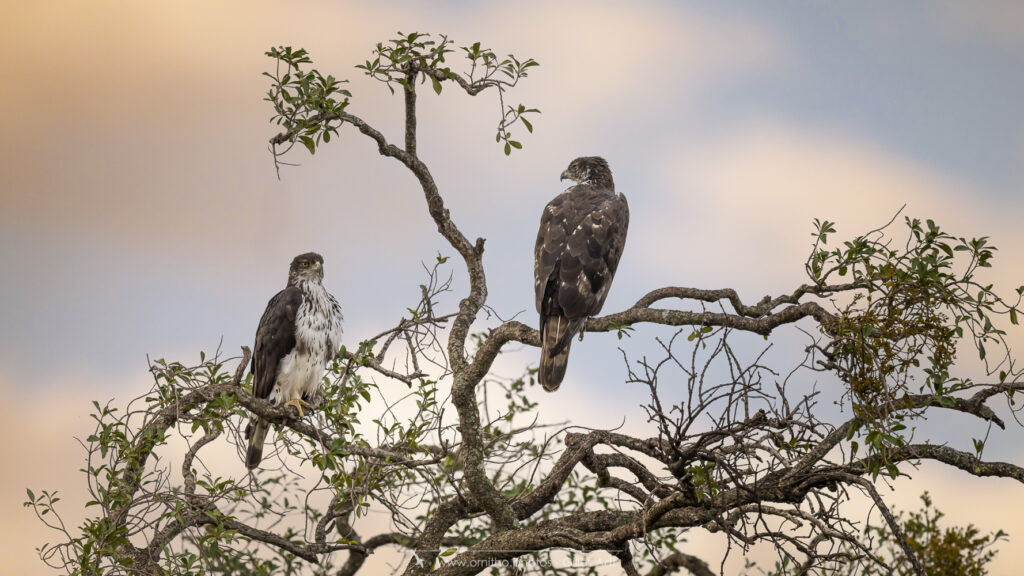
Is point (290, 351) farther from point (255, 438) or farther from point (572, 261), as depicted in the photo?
point (572, 261)

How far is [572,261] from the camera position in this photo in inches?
271

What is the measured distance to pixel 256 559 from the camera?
291 inches

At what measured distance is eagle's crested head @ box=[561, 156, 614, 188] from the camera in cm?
825

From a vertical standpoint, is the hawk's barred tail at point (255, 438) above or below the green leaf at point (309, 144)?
below

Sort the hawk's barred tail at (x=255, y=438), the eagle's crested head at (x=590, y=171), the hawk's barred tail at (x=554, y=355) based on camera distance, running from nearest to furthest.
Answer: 1. the hawk's barred tail at (x=554, y=355)
2. the hawk's barred tail at (x=255, y=438)
3. the eagle's crested head at (x=590, y=171)

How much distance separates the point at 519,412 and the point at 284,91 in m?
3.88

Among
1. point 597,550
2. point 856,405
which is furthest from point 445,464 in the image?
point 856,405

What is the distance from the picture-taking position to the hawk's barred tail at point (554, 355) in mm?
6422

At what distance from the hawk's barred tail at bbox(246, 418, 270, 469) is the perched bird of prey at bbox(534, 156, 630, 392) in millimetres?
2785

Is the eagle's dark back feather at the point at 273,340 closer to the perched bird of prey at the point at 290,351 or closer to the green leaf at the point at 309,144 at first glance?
the perched bird of prey at the point at 290,351

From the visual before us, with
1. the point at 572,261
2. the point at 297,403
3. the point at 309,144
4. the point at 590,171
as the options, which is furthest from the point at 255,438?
the point at 590,171

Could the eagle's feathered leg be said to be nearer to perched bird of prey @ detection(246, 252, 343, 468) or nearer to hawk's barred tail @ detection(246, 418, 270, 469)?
perched bird of prey @ detection(246, 252, 343, 468)

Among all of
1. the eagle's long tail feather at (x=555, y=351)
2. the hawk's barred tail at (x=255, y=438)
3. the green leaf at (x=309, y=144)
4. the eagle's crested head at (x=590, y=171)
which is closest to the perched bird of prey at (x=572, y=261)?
the eagle's long tail feather at (x=555, y=351)

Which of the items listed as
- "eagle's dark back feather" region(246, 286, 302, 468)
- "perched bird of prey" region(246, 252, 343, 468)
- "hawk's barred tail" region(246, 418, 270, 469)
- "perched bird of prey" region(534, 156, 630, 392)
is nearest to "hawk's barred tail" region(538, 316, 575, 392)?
"perched bird of prey" region(534, 156, 630, 392)
